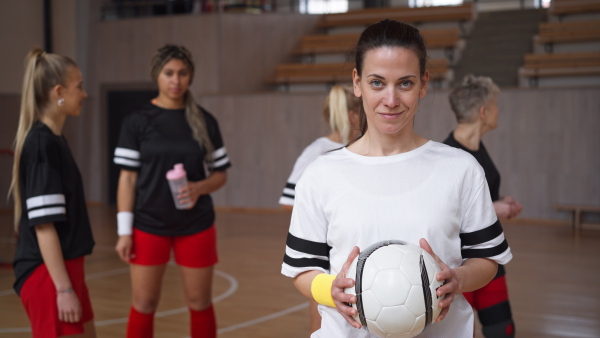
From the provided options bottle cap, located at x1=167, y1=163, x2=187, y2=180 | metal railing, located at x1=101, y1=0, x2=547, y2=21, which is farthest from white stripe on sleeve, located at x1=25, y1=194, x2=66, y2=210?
metal railing, located at x1=101, y1=0, x2=547, y2=21

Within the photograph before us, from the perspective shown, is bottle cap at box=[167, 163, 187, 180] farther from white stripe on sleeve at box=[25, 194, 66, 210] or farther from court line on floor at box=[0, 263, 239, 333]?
court line on floor at box=[0, 263, 239, 333]

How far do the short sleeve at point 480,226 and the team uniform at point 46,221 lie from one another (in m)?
1.61

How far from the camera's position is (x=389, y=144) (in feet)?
6.20

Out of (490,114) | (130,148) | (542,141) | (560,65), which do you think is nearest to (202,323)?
(130,148)

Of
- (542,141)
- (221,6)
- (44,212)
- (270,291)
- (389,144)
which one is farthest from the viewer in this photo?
(221,6)

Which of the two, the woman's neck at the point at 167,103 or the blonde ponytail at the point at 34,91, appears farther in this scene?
the woman's neck at the point at 167,103

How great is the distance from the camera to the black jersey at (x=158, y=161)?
3.54 meters

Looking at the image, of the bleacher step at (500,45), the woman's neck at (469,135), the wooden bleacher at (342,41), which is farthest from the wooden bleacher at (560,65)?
the woman's neck at (469,135)

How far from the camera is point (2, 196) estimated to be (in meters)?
7.36

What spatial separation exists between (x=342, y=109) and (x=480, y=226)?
184cm

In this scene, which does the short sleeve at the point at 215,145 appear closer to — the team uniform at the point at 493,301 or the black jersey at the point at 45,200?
the black jersey at the point at 45,200

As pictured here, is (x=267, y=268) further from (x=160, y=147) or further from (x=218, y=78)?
(x=218, y=78)

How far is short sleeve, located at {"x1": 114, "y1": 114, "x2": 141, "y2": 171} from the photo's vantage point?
A: 3559 mm

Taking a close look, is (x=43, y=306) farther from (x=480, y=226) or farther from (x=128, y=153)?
(x=480, y=226)
